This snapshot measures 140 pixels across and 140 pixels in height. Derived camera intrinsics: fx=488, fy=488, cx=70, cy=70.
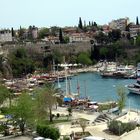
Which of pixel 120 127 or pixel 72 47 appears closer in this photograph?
pixel 120 127

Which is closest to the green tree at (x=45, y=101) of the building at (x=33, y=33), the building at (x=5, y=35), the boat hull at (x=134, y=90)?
the boat hull at (x=134, y=90)

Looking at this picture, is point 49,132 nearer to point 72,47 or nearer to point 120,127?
point 120,127

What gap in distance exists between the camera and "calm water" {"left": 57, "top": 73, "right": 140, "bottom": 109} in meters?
44.1

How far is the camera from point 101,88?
52781mm

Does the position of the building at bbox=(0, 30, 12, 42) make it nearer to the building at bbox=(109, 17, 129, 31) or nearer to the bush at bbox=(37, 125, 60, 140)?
the building at bbox=(109, 17, 129, 31)

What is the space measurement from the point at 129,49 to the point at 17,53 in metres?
20.3

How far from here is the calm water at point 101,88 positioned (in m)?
44.1

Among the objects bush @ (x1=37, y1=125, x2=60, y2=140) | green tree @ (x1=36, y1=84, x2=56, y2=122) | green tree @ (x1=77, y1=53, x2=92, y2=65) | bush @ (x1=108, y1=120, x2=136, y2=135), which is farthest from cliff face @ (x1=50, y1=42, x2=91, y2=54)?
bush @ (x1=37, y1=125, x2=60, y2=140)

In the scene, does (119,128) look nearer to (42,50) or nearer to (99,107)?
(99,107)

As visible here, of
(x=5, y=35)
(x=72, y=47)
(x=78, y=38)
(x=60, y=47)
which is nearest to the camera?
(x=60, y=47)

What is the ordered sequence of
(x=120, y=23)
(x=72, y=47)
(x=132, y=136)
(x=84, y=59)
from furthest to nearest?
(x=120, y=23)
(x=72, y=47)
(x=84, y=59)
(x=132, y=136)

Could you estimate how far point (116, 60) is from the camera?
254 feet

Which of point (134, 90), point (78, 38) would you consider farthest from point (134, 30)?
point (134, 90)

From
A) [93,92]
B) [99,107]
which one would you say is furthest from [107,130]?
[93,92]
